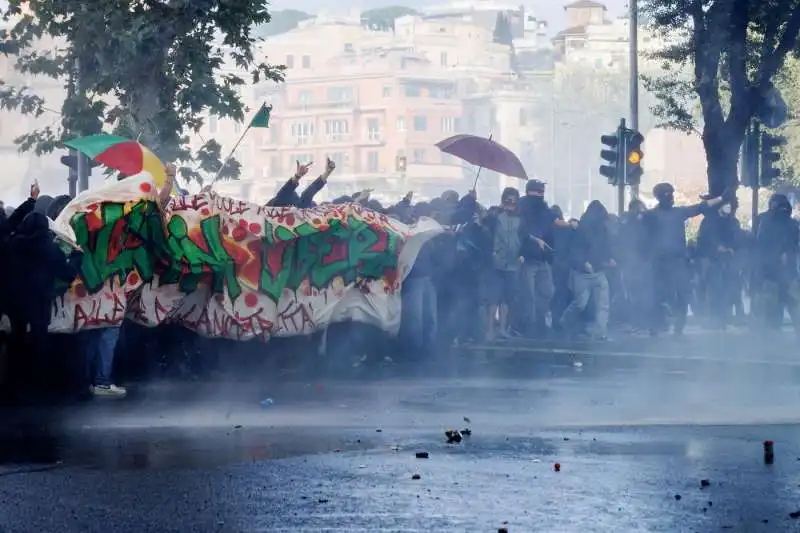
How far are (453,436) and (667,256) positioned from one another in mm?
12320

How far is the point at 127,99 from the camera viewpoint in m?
26.6

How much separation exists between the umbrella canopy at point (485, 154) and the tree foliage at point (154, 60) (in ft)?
13.8

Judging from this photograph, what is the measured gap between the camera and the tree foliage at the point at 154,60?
25.6 m

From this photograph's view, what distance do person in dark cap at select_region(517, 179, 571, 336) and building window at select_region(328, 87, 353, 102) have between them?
11959cm

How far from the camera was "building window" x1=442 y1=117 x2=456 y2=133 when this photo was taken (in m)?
142

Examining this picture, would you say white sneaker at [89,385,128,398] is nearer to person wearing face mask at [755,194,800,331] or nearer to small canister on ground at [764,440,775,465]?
small canister on ground at [764,440,775,465]

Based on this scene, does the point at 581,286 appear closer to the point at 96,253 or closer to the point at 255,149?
the point at 96,253

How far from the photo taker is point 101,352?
50.0ft

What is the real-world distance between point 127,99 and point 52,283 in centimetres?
1155

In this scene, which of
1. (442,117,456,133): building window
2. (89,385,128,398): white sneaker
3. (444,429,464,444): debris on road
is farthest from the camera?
(442,117,456,133): building window

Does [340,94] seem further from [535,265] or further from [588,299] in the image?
[588,299]

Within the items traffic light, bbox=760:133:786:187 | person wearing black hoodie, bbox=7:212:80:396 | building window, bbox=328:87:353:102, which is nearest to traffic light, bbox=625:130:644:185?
traffic light, bbox=760:133:786:187

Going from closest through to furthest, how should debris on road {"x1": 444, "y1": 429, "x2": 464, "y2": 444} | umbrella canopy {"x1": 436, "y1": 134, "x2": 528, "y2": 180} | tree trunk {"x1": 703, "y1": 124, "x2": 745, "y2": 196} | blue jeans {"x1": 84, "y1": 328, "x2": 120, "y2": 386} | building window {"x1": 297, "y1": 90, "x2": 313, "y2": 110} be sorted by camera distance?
1. debris on road {"x1": 444, "y1": 429, "x2": 464, "y2": 444}
2. blue jeans {"x1": 84, "y1": 328, "x2": 120, "y2": 386}
3. umbrella canopy {"x1": 436, "y1": 134, "x2": 528, "y2": 180}
4. tree trunk {"x1": 703, "y1": 124, "x2": 745, "y2": 196}
5. building window {"x1": 297, "y1": 90, "x2": 313, "y2": 110}

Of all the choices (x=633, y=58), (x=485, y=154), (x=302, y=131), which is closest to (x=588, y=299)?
(x=485, y=154)
